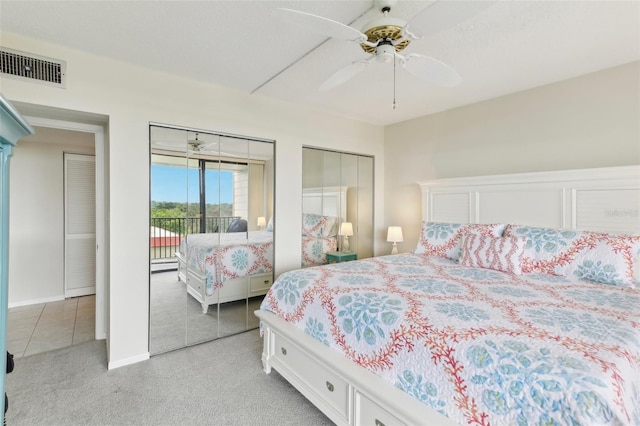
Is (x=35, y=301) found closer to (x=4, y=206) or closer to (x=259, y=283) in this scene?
(x=259, y=283)

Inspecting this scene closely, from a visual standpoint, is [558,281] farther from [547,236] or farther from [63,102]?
[63,102]

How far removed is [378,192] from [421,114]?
1.18 m

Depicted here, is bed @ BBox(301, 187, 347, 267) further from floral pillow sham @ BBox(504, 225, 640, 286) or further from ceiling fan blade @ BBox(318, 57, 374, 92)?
floral pillow sham @ BBox(504, 225, 640, 286)

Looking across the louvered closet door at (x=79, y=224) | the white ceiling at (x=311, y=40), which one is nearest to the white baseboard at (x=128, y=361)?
A: the white ceiling at (x=311, y=40)

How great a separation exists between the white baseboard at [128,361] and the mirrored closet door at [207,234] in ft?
0.26

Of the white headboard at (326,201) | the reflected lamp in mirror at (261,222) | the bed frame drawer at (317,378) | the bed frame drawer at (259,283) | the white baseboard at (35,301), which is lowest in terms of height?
the white baseboard at (35,301)

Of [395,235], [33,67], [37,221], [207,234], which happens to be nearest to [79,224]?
[37,221]

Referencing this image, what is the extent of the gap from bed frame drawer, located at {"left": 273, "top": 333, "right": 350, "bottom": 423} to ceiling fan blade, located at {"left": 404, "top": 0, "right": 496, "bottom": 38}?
1897 millimetres

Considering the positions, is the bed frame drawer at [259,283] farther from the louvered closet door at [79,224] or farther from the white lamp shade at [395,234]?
the louvered closet door at [79,224]

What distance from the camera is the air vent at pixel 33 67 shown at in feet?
6.99

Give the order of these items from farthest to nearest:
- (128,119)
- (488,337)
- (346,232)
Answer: (346,232) < (128,119) < (488,337)

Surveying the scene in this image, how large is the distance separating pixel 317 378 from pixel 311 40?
89.4 inches

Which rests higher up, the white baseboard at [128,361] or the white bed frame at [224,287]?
the white bed frame at [224,287]

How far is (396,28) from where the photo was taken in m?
1.61
